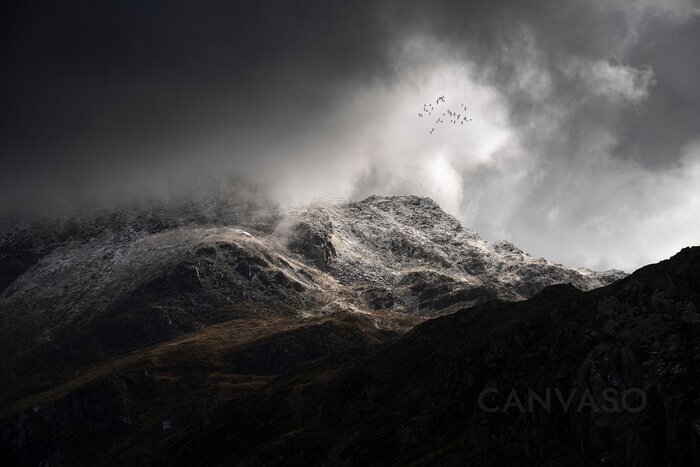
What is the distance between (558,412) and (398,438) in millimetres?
50593

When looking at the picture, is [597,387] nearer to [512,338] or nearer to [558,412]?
[558,412]


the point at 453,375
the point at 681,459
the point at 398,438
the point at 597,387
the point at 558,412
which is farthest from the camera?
the point at 453,375

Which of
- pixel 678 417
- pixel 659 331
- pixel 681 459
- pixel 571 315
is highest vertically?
pixel 571 315

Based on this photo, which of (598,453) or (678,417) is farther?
(598,453)

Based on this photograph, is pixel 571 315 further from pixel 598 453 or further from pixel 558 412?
pixel 598 453

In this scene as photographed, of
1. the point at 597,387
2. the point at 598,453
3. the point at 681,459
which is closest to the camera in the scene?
the point at 681,459

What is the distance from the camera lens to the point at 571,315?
16575cm

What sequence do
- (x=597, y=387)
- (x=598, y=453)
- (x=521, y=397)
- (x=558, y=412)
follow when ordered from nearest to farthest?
(x=598, y=453)
(x=597, y=387)
(x=558, y=412)
(x=521, y=397)

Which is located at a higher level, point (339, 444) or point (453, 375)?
point (453, 375)

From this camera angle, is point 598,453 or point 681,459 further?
point 598,453

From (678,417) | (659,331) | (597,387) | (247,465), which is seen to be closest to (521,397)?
(597,387)

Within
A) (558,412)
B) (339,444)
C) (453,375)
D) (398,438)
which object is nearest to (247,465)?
(339,444)

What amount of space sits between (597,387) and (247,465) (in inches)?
4170

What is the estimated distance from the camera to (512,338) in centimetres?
16925
